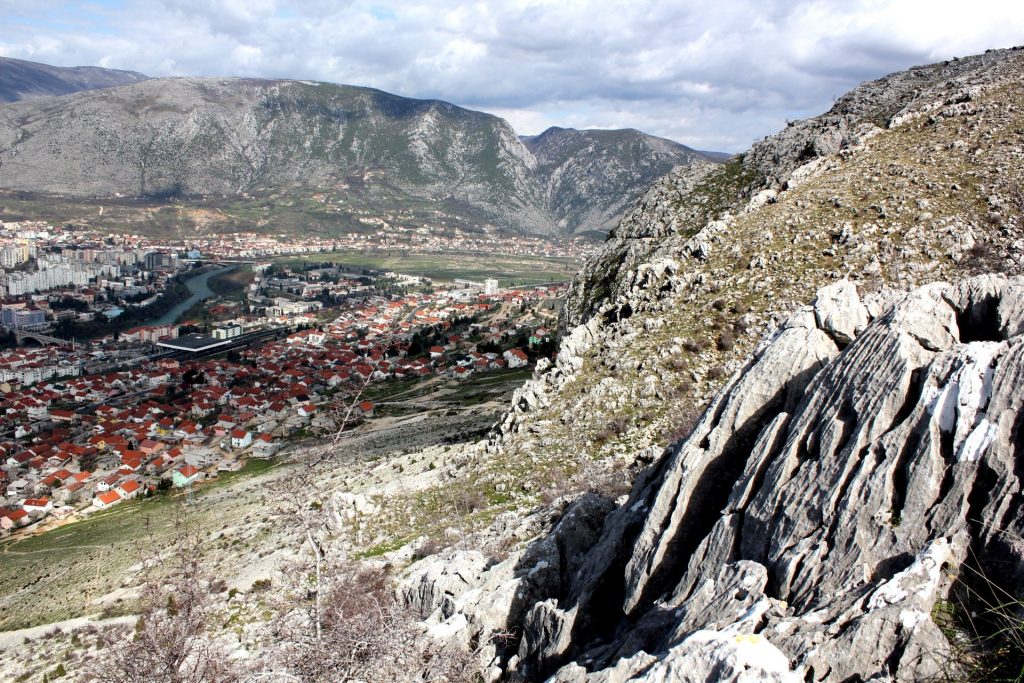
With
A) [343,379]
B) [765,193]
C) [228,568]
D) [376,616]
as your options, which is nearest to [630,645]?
[376,616]

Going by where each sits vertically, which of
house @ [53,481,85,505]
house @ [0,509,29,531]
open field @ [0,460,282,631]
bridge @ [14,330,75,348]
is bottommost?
bridge @ [14,330,75,348]

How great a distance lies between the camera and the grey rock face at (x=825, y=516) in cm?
598

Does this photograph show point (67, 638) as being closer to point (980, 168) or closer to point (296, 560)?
point (296, 560)

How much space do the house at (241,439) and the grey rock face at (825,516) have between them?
45.8m

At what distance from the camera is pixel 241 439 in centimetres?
5056

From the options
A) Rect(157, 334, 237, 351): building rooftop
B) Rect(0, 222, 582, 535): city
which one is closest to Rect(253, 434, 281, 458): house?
Rect(0, 222, 582, 535): city

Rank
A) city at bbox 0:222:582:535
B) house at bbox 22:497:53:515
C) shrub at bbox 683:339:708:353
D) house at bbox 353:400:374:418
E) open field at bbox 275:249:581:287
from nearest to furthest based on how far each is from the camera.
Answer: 1. shrub at bbox 683:339:708:353
2. house at bbox 22:497:53:515
3. city at bbox 0:222:582:535
4. house at bbox 353:400:374:418
5. open field at bbox 275:249:581:287

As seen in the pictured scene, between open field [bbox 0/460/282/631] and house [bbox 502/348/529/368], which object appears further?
house [bbox 502/348/529/368]

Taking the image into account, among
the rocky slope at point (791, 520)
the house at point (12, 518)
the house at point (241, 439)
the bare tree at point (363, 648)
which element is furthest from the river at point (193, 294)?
the bare tree at point (363, 648)

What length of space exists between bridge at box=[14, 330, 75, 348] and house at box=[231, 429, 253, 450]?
67379 mm

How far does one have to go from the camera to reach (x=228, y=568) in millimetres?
19828

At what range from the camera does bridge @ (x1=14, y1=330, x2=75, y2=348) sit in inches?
3959

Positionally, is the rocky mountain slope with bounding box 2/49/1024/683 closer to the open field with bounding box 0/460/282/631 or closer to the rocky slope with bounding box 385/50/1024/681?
the rocky slope with bounding box 385/50/1024/681

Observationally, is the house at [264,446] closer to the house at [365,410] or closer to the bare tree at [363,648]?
the house at [365,410]
